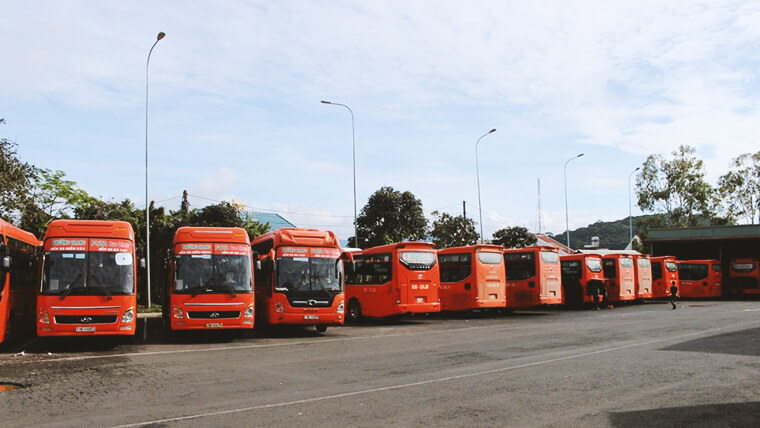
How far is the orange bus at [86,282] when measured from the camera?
46.1ft

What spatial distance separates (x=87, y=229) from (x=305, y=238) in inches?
238

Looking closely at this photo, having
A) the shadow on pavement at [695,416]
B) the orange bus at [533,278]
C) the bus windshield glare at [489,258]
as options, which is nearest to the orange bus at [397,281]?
the bus windshield glare at [489,258]

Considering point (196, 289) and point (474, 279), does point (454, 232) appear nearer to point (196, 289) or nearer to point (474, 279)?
point (474, 279)

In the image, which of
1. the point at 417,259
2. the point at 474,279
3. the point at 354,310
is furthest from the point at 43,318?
the point at 474,279

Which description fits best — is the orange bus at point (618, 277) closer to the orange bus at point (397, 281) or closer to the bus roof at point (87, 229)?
the orange bus at point (397, 281)

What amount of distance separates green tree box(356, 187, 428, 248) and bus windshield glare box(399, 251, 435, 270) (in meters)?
20.8

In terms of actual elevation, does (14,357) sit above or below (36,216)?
below

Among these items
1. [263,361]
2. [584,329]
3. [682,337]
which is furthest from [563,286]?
[263,361]

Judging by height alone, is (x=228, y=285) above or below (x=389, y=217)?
below

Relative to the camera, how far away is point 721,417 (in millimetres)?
7488

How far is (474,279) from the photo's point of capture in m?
26.4

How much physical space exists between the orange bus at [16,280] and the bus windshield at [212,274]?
3.50 m

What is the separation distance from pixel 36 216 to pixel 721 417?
34621 millimetres

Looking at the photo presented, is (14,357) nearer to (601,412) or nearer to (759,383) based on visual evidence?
(601,412)
